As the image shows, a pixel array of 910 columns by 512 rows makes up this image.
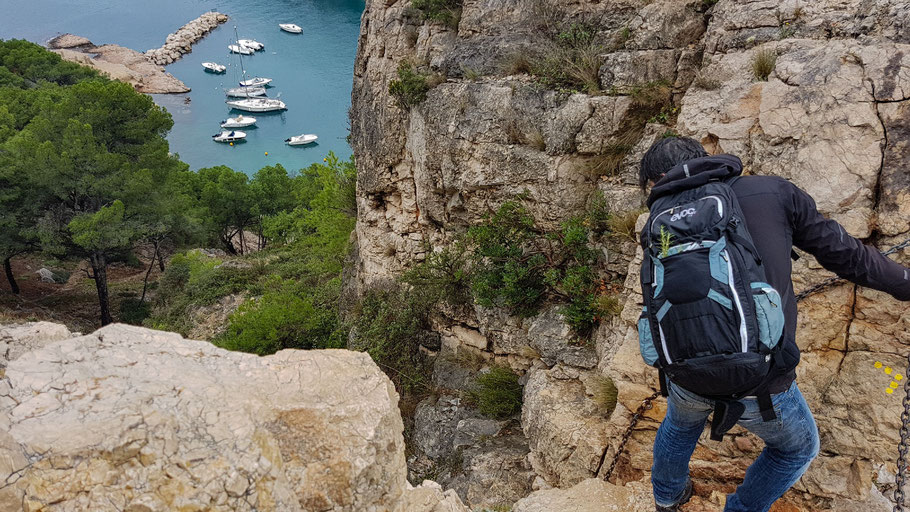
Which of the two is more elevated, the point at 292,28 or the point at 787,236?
the point at 787,236

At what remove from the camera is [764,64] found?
4.91 m

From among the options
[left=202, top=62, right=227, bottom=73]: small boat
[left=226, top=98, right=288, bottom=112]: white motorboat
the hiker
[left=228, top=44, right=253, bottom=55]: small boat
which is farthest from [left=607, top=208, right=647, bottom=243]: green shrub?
[left=202, top=62, right=227, bottom=73]: small boat

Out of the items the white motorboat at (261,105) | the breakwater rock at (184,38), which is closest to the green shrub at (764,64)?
the white motorboat at (261,105)

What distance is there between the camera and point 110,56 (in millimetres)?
54250

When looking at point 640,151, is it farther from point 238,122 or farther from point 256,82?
point 256,82

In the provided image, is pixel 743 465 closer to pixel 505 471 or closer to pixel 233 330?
pixel 505 471

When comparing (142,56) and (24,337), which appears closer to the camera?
(24,337)

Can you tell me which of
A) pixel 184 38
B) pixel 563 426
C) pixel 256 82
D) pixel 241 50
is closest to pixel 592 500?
pixel 563 426

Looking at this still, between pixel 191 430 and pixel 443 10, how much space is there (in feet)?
27.8

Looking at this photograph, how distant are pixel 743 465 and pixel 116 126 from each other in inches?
859

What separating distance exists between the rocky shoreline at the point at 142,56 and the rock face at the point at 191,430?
52.4m

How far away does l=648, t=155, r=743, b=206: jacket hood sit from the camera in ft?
9.07

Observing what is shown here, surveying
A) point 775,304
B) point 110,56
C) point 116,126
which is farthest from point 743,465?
point 110,56

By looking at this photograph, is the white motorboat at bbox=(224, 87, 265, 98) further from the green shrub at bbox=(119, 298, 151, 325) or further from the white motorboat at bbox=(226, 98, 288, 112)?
the green shrub at bbox=(119, 298, 151, 325)
